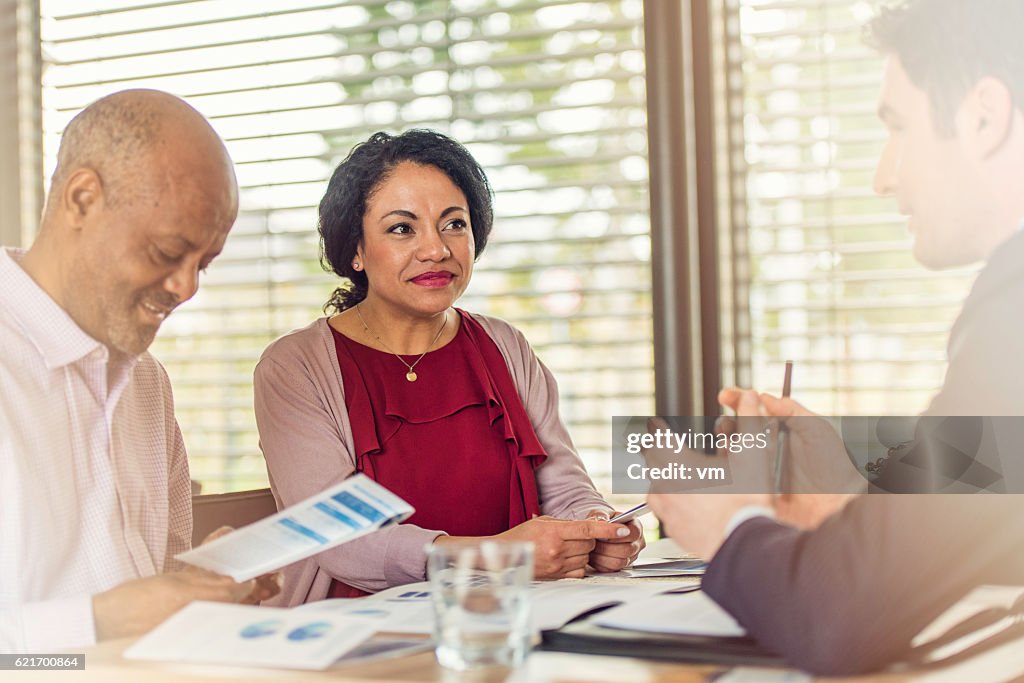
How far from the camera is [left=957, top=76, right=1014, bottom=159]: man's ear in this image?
0.97 m

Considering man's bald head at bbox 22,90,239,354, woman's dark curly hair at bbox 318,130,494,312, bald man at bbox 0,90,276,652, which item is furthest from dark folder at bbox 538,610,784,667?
woman's dark curly hair at bbox 318,130,494,312

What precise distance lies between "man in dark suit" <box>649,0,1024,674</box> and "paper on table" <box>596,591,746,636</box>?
0.04 meters

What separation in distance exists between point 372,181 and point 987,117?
111 centimetres

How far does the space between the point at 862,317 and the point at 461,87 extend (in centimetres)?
106

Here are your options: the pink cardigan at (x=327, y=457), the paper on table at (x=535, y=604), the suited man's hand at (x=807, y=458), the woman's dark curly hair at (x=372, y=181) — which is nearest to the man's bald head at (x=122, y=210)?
the paper on table at (x=535, y=604)

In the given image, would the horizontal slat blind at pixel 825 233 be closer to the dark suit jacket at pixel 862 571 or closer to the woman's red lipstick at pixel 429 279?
the woman's red lipstick at pixel 429 279

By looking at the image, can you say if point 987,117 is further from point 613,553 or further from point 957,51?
point 613,553

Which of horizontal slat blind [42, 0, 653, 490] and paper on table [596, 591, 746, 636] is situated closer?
paper on table [596, 591, 746, 636]

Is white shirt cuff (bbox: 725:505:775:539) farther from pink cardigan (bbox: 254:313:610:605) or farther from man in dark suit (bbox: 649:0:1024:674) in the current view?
pink cardigan (bbox: 254:313:610:605)

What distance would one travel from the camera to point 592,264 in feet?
7.59

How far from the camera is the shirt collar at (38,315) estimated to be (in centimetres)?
106

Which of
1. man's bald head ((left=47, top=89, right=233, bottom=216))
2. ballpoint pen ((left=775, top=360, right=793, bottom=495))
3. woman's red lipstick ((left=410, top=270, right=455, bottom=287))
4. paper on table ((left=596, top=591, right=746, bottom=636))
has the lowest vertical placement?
paper on table ((left=596, top=591, right=746, bottom=636))

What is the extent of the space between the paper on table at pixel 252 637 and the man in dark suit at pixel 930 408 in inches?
12.4

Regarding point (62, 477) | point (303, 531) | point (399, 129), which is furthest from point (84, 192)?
point (399, 129)
